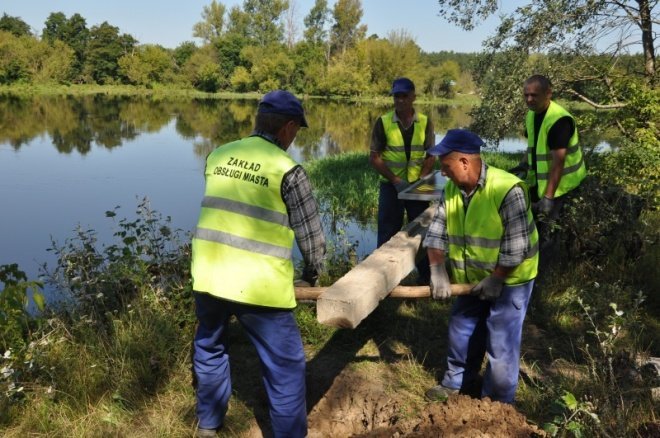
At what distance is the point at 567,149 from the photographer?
4172mm

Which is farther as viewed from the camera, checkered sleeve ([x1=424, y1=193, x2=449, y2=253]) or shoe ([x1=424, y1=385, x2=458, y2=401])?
shoe ([x1=424, y1=385, x2=458, y2=401])

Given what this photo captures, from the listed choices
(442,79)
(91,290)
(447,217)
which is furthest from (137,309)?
(442,79)

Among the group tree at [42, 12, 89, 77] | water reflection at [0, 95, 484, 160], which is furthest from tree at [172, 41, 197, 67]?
water reflection at [0, 95, 484, 160]

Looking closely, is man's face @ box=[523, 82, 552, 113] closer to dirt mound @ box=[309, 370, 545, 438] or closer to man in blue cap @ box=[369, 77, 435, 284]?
man in blue cap @ box=[369, 77, 435, 284]

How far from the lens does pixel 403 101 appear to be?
15.5ft

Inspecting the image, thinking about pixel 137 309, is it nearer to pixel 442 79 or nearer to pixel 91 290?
pixel 91 290

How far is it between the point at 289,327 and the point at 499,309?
4.06ft

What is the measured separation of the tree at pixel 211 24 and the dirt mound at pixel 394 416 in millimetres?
80833

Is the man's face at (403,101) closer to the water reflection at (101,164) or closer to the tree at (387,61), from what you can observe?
the water reflection at (101,164)

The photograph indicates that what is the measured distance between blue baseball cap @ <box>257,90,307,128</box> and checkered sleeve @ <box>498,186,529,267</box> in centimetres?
121

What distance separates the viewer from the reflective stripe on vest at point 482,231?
9.11 feet

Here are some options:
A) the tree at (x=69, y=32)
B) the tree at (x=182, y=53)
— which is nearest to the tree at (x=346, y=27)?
the tree at (x=182, y=53)

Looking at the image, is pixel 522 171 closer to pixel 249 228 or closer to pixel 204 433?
pixel 249 228

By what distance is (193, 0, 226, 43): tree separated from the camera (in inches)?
Result: 3059
